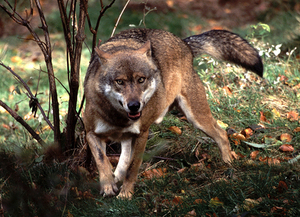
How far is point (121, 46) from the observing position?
3943mm

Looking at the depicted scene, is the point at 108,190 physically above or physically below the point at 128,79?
below

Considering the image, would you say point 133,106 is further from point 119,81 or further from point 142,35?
point 142,35

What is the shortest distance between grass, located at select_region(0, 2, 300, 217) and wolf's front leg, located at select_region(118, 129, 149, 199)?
101mm

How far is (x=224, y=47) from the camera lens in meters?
4.79

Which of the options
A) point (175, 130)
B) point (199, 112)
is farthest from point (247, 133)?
point (175, 130)

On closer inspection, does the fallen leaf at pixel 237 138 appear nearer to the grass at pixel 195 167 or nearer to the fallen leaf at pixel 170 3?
the grass at pixel 195 167

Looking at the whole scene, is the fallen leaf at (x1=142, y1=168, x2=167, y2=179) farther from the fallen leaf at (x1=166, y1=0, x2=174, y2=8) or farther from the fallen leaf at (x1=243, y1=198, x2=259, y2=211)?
the fallen leaf at (x1=166, y1=0, x2=174, y2=8)

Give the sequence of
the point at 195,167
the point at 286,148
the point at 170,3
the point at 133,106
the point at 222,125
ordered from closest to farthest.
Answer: the point at 133,106
the point at 195,167
the point at 286,148
the point at 222,125
the point at 170,3

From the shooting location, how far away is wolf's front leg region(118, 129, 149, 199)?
3639mm

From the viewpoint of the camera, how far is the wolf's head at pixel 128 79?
3258mm

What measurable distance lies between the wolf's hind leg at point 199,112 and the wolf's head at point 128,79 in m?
0.82

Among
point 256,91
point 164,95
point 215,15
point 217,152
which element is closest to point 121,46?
point 164,95

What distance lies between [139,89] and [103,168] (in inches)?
33.5

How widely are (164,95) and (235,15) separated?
26.0ft
